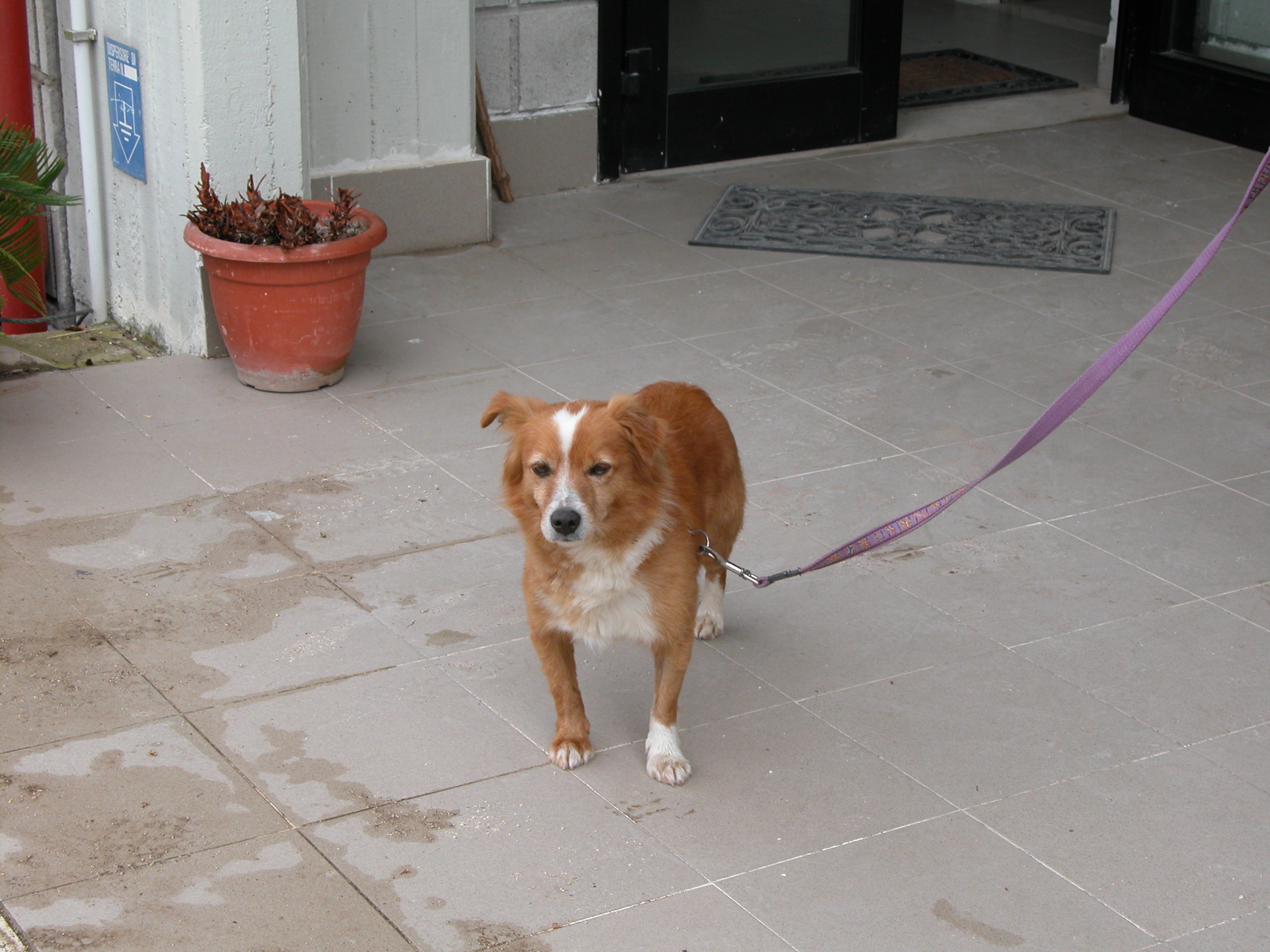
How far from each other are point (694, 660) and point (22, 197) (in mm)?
3294

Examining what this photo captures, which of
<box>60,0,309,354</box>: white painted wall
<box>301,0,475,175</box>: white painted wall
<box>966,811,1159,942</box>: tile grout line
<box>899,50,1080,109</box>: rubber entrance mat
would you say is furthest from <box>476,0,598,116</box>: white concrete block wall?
<box>966,811,1159,942</box>: tile grout line

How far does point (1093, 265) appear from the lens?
25.7 feet

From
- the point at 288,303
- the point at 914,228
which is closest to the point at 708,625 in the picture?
the point at 288,303

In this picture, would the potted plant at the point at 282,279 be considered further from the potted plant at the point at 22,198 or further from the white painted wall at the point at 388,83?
the white painted wall at the point at 388,83

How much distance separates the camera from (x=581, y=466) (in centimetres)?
357

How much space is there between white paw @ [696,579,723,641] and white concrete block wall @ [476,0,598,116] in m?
4.70

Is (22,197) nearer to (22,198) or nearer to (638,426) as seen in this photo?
(22,198)

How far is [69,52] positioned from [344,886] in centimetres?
501

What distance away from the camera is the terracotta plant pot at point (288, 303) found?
602 centimetres

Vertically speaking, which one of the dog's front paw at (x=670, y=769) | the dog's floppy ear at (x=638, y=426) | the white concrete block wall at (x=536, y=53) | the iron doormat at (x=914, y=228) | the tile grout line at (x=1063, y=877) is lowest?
the tile grout line at (x=1063, y=877)

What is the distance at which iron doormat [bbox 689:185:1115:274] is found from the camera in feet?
26.1

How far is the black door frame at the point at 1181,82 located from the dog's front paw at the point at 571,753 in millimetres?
7660

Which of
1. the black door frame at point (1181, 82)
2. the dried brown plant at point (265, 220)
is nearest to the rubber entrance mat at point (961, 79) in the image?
the black door frame at point (1181, 82)

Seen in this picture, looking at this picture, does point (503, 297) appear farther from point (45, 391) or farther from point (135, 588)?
point (135, 588)
